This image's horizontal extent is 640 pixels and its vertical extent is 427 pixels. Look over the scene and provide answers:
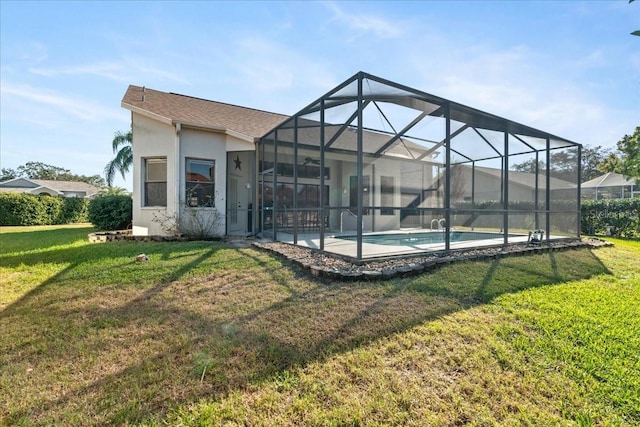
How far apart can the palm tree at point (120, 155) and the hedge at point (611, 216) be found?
26.2 meters

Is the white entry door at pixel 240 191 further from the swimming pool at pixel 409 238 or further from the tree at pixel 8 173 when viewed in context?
the tree at pixel 8 173

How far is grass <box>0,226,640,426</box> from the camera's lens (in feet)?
6.63

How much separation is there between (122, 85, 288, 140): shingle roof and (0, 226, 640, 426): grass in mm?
6221

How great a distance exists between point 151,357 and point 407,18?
29.3 feet

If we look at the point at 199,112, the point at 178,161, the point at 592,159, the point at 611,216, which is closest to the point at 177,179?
the point at 178,161

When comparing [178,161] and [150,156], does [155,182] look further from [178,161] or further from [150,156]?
[178,161]

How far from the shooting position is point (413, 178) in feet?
30.7

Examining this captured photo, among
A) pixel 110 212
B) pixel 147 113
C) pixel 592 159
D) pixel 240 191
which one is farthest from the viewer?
pixel 592 159

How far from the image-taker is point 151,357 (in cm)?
262

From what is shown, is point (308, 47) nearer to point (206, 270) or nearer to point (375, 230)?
point (375, 230)

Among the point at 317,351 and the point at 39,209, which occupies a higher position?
the point at 39,209

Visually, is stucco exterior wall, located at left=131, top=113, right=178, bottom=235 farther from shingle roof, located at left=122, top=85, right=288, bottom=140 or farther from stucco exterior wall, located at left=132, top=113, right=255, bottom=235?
shingle roof, located at left=122, top=85, right=288, bottom=140

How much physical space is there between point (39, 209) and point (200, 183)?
15.2 metres

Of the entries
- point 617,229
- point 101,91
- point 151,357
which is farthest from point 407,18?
point 617,229
